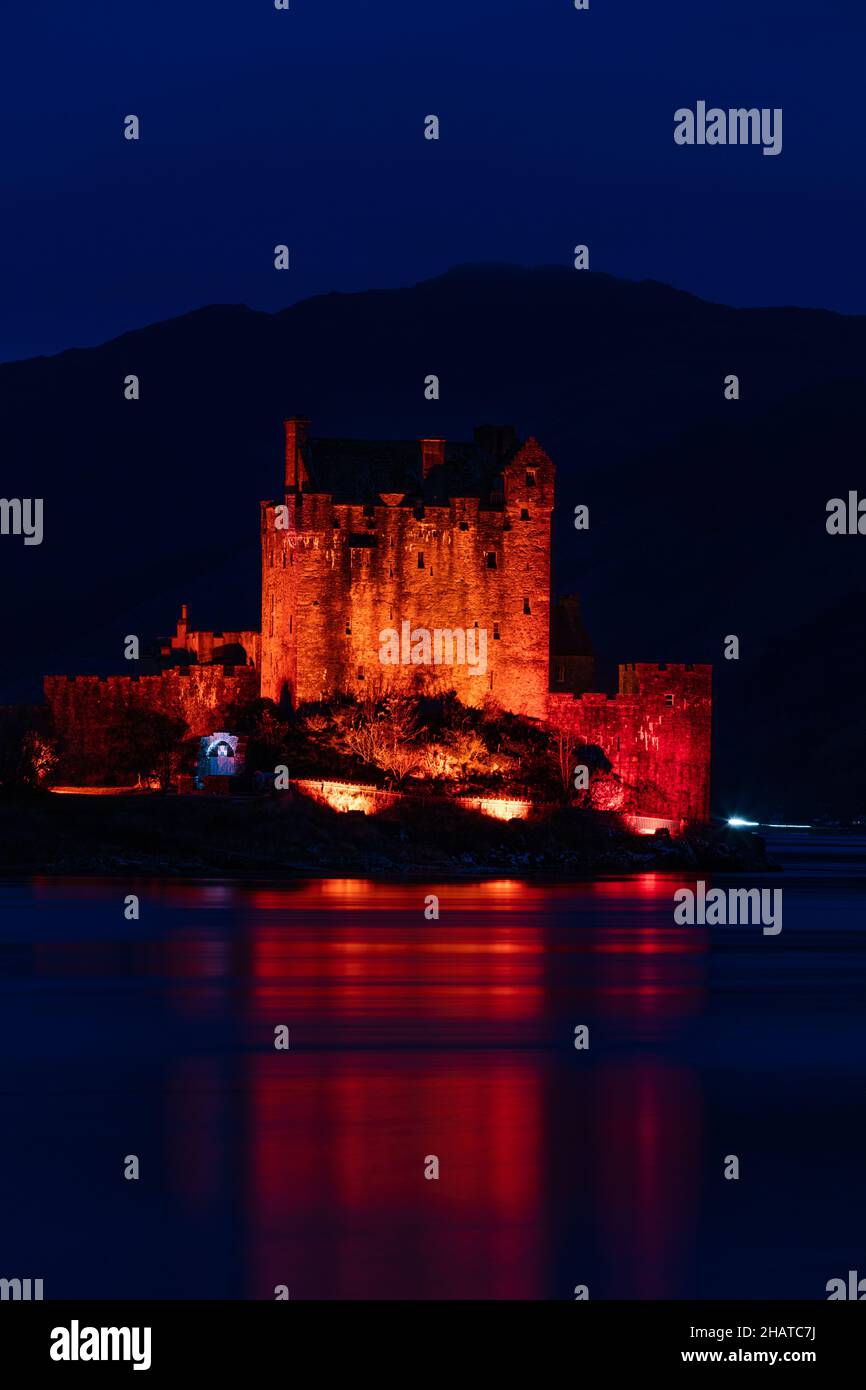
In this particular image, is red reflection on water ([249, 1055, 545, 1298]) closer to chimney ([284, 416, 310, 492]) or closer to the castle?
the castle

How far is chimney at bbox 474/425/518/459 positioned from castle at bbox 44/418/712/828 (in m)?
2.52

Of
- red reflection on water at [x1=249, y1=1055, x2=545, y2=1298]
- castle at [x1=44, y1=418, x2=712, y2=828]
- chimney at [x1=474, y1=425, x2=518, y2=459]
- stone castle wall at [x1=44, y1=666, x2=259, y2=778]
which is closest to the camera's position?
red reflection on water at [x1=249, y1=1055, x2=545, y2=1298]

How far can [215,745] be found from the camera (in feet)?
304

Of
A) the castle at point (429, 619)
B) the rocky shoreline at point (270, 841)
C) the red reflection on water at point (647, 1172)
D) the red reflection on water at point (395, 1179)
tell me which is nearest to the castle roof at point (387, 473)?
the castle at point (429, 619)

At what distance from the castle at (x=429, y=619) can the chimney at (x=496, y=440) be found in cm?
252

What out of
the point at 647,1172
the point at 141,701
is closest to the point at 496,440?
the point at 141,701

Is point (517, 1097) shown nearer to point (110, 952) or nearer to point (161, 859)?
point (110, 952)

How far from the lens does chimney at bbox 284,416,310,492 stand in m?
96.9

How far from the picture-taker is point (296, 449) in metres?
97.8

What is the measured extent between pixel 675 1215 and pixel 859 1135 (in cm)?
616

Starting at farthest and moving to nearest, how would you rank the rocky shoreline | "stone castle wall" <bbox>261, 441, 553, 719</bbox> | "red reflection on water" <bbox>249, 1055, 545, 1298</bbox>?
1. "stone castle wall" <bbox>261, 441, 553, 719</bbox>
2. the rocky shoreline
3. "red reflection on water" <bbox>249, 1055, 545, 1298</bbox>

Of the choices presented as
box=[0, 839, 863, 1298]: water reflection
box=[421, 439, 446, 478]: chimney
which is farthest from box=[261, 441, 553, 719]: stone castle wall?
box=[0, 839, 863, 1298]: water reflection

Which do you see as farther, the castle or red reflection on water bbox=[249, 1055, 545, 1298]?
the castle
